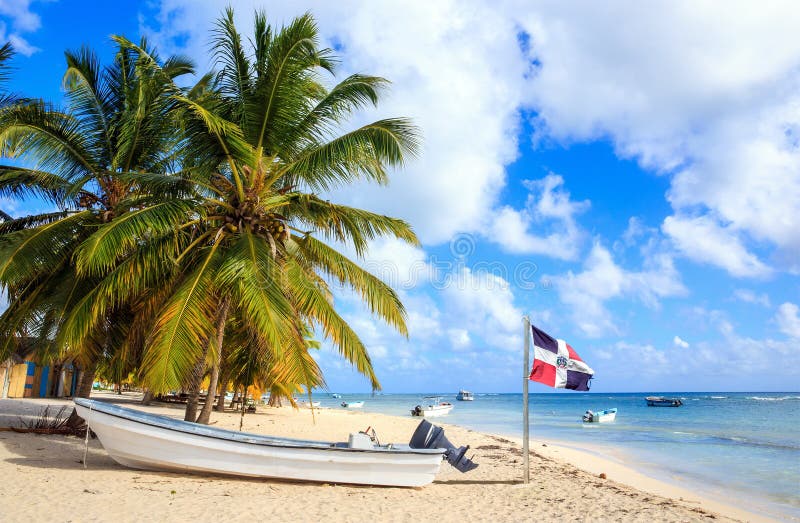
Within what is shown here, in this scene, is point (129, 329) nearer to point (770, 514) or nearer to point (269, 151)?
point (269, 151)

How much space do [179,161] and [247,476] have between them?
6.47 m

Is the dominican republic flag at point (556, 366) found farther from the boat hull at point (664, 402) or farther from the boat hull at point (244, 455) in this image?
the boat hull at point (664, 402)

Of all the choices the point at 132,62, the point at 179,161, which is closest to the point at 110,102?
the point at 132,62

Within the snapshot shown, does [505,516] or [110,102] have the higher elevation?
[110,102]

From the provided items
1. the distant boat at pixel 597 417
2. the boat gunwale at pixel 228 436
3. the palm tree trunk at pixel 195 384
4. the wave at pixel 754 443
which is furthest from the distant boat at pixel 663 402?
the palm tree trunk at pixel 195 384

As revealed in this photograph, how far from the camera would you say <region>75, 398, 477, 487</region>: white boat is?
7.94 meters

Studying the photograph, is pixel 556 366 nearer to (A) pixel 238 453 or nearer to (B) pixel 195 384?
(A) pixel 238 453

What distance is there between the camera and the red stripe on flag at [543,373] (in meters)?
9.59

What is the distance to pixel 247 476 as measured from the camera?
8.36 metres

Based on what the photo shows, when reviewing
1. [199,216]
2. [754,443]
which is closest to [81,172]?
[199,216]

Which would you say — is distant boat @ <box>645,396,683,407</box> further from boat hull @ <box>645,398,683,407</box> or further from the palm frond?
the palm frond

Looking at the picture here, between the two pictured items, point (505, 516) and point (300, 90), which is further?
point (300, 90)

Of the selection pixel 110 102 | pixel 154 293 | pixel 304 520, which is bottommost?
pixel 304 520

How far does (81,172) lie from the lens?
11031 mm
